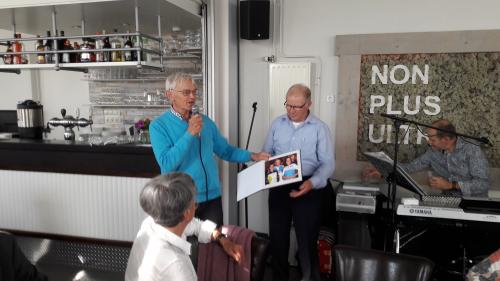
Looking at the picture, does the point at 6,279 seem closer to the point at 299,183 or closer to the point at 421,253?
the point at 299,183

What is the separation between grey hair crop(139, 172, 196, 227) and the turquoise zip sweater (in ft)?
2.53

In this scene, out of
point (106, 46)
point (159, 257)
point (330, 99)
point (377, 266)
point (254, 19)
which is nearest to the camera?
point (159, 257)

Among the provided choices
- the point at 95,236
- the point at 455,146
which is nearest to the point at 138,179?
the point at 95,236

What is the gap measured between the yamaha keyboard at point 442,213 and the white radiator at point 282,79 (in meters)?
1.59

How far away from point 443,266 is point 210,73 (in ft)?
9.00

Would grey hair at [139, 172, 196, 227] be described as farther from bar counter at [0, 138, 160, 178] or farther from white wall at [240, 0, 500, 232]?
Result: white wall at [240, 0, 500, 232]

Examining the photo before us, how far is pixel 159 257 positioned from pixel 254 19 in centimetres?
Result: 290

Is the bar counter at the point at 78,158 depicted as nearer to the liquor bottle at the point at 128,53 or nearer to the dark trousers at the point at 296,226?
the liquor bottle at the point at 128,53

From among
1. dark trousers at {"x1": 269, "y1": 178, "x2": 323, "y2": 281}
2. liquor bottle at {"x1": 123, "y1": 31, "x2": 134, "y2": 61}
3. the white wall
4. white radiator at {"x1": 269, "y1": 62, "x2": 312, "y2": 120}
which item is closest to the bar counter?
liquor bottle at {"x1": 123, "y1": 31, "x2": 134, "y2": 61}

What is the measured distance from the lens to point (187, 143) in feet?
7.21

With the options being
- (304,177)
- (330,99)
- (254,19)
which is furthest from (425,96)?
(254,19)

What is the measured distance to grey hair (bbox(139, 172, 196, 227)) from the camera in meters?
1.39

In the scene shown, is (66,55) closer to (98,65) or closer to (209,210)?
(98,65)

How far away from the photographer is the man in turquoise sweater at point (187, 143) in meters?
2.23
